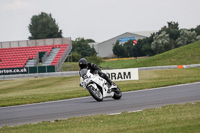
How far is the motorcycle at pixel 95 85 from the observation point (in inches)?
529

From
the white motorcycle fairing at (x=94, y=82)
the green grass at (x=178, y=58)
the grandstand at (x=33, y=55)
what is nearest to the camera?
the white motorcycle fairing at (x=94, y=82)

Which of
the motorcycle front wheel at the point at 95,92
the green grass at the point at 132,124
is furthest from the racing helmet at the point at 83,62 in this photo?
the green grass at the point at 132,124

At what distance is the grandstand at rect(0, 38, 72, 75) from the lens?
47.0 m

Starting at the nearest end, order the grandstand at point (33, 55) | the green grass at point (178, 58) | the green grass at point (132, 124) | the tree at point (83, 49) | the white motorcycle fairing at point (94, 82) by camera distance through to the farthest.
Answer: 1. the green grass at point (132, 124)
2. the white motorcycle fairing at point (94, 82)
3. the grandstand at point (33, 55)
4. the green grass at point (178, 58)
5. the tree at point (83, 49)

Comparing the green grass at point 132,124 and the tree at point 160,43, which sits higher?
the tree at point 160,43

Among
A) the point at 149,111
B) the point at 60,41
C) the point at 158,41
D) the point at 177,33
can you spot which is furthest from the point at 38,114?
the point at 177,33

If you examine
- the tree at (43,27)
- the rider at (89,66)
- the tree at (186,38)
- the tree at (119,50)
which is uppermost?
the tree at (43,27)

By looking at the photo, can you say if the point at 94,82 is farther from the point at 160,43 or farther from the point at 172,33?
the point at 172,33

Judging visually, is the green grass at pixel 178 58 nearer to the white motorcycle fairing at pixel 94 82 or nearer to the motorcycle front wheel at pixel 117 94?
the motorcycle front wheel at pixel 117 94

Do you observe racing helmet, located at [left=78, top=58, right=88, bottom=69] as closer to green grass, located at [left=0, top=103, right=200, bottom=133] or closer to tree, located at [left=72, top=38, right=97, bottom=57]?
green grass, located at [left=0, top=103, right=200, bottom=133]

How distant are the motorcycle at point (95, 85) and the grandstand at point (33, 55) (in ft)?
103

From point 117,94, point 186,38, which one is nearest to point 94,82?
point 117,94

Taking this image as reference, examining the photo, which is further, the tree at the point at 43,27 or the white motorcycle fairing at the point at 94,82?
the tree at the point at 43,27

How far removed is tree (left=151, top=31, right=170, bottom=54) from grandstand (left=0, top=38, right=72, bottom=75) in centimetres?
4307
